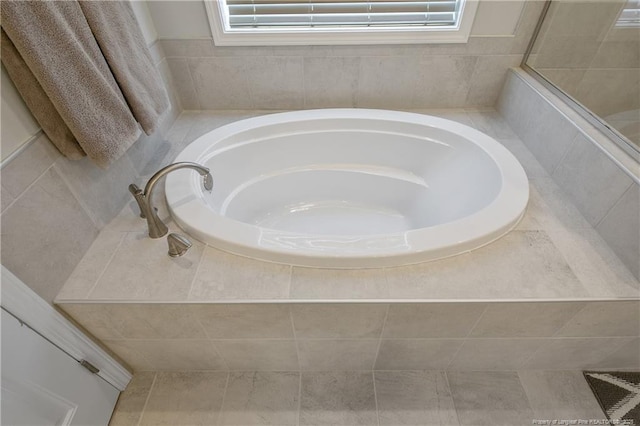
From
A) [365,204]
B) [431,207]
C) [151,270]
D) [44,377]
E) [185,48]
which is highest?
[185,48]

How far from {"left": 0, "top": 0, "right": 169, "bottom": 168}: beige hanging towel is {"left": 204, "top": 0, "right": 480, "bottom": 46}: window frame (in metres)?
0.44

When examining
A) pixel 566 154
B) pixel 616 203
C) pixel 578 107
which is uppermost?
pixel 578 107

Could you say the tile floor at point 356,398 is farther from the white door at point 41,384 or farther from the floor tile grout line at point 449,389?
the white door at point 41,384

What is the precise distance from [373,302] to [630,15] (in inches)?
64.0

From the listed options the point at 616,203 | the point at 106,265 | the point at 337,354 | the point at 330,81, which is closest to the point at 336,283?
the point at 337,354

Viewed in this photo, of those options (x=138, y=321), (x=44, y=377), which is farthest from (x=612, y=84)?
(x=44, y=377)

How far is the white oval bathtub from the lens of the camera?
4.23 feet

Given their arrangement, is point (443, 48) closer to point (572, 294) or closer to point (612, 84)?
point (612, 84)

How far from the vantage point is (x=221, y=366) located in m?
1.16

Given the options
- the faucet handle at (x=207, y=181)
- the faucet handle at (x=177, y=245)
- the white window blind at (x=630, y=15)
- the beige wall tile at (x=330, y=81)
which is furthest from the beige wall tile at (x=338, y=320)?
the white window blind at (x=630, y=15)

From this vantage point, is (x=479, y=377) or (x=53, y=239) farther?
(x=479, y=377)

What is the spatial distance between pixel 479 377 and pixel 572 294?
0.51m

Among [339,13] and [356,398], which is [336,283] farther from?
[339,13]

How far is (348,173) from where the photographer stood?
1.62 m
